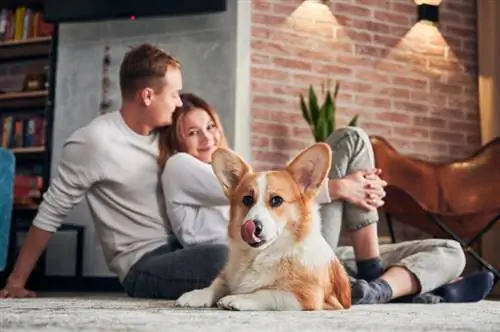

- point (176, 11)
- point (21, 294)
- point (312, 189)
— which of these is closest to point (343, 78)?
point (176, 11)

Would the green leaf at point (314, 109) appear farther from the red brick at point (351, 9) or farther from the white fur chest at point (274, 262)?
the white fur chest at point (274, 262)

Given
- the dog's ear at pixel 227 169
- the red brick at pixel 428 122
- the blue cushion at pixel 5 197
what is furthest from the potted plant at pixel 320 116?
the dog's ear at pixel 227 169

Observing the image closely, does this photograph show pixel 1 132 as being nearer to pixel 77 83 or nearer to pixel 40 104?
pixel 40 104

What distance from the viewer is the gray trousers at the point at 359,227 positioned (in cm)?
213

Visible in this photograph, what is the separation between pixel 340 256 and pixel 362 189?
31 cm

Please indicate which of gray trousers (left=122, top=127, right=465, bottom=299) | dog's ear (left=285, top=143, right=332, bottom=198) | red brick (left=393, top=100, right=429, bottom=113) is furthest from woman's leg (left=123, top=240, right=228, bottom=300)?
red brick (left=393, top=100, right=429, bottom=113)

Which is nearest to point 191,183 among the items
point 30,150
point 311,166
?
point 311,166

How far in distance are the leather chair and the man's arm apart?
1954mm

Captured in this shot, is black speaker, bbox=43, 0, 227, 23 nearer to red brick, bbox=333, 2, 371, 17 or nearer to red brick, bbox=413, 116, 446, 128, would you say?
red brick, bbox=333, 2, 371, 17

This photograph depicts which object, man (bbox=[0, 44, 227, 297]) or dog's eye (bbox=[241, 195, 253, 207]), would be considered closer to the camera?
dog's eye (bbox=[241, 195, 253, 207])

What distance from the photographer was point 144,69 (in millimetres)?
2379

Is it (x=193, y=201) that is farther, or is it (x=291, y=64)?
(x=291, y=64)

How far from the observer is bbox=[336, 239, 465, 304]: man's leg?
2.13 meters

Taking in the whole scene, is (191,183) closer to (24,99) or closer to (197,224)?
(197,224)
